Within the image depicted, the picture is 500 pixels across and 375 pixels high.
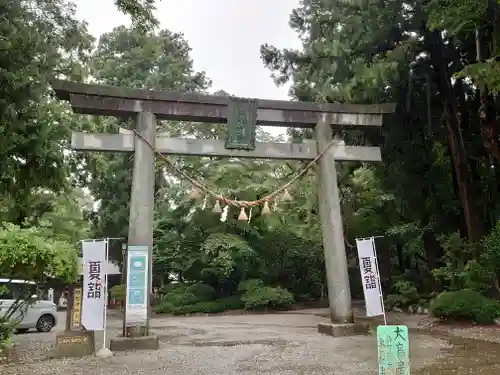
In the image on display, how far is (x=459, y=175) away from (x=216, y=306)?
1261cm

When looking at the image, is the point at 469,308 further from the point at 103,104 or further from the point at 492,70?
the point at 103,104

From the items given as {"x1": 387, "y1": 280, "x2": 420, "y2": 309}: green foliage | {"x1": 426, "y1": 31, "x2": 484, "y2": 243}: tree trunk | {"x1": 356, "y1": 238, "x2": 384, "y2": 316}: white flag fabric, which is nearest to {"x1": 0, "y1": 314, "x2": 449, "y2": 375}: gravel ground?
{"x1": 356, "y1": 238, "x2": 384, "y2": 316}: white flag fabric

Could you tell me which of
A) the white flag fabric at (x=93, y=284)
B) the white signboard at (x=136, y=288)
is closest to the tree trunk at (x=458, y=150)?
the white signboard at (x=136, y=288)

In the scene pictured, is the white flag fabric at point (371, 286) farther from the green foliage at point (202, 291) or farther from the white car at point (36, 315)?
the green foliage at point (202, 291)

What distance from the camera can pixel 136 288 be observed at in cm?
938

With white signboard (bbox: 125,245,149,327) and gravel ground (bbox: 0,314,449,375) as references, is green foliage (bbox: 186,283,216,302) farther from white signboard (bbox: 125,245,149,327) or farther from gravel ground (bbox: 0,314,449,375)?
white signboard (bbox: 125,245,149,327)

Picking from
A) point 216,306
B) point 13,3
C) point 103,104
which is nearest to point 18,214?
point 103,104

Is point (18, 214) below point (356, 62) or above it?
below

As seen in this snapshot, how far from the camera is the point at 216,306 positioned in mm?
22422

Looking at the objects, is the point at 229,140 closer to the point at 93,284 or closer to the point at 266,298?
the point at 93,284

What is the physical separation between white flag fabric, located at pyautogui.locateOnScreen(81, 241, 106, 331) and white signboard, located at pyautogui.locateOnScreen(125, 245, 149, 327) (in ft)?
2.13

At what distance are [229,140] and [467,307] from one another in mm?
7879

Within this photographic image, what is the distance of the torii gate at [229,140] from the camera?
10.2m

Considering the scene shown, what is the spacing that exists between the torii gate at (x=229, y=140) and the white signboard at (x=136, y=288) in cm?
11
